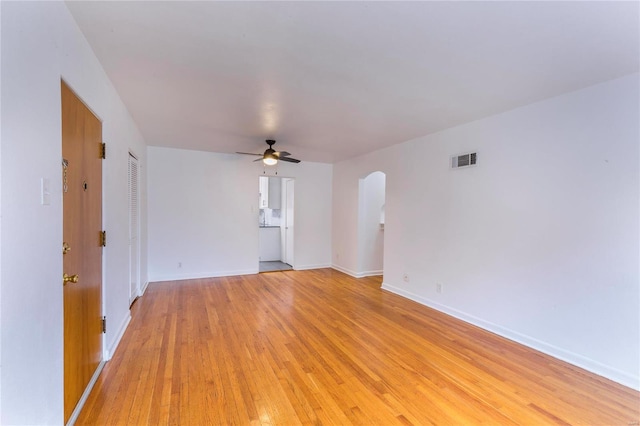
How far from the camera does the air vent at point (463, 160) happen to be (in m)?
3.53

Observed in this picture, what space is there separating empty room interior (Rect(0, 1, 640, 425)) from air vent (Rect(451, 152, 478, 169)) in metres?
0.03

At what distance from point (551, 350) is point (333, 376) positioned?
2163mm

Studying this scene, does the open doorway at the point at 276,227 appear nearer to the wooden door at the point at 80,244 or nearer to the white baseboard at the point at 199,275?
the white baseboard at the point at 199,275

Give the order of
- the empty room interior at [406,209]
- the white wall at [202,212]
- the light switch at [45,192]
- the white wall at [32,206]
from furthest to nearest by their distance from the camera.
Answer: the white wall at [202,212] < the empty room interior at [406,209] < the light switch at [45,192] < the white wall at [32,206]

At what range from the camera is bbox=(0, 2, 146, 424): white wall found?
1.11 m

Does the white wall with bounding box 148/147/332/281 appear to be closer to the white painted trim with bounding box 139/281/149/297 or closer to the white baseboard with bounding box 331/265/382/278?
the white painted trim with bounding box 139/281/149/297

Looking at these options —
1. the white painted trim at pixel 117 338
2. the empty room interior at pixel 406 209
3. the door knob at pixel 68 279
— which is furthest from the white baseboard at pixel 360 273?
the door knob at pixel 68 279

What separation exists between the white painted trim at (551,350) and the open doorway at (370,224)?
1992 millimetres

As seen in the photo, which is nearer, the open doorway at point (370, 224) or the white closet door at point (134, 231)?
the white closet door at point (134, 231)

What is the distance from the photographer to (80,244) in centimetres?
193

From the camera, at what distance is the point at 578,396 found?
214 centimetres

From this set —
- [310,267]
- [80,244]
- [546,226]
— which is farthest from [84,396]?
[310,267]

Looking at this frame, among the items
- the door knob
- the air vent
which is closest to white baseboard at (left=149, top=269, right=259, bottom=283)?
the door knob

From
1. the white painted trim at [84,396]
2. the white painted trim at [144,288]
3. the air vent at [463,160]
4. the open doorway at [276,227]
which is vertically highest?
the air vent at [463,160]
